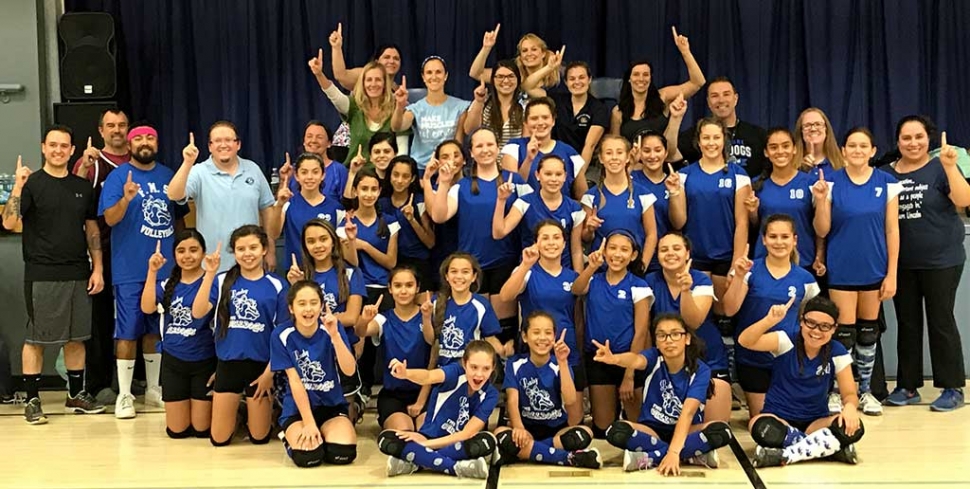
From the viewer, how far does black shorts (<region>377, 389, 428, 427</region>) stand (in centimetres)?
488

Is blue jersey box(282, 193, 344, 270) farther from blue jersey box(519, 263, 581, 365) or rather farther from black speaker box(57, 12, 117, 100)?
black speaker box(57, 12, 117, 100)

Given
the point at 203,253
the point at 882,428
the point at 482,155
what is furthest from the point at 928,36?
the point at 203,253

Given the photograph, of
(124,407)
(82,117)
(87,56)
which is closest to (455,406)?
(124,407)

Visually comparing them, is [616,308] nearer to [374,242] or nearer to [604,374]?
[604,374]

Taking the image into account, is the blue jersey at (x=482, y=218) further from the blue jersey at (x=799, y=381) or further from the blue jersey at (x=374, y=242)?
A: the blue jersey at (x=799, y=381)

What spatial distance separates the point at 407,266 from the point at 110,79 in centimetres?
256

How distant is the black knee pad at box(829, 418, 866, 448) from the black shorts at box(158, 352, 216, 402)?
9.03 feet

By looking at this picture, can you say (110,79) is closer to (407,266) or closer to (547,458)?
(407,266)

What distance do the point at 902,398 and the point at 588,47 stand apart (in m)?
2.97

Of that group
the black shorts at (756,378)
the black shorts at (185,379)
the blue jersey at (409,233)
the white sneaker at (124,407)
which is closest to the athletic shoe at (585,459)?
the black shorts at (756,378)

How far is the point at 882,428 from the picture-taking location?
511 cm

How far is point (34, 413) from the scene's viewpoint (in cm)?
542

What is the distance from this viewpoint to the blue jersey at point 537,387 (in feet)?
15.2

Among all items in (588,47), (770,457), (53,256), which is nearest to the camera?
(770,457)
